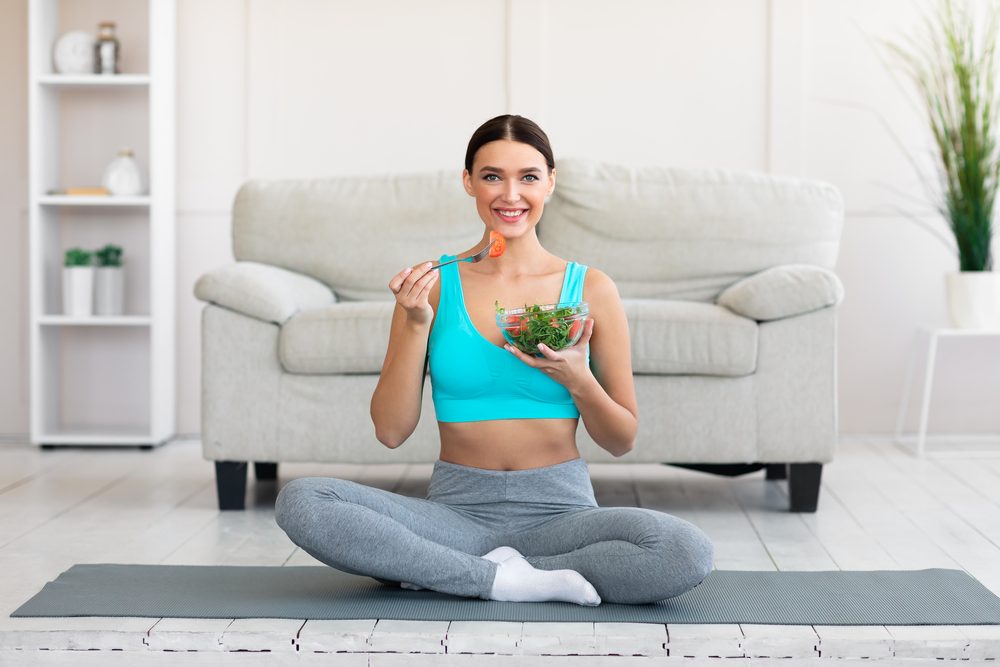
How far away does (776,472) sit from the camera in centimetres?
347

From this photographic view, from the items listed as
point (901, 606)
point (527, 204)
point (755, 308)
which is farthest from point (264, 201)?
point (901, 606)

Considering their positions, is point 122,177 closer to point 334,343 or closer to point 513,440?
point 334,343

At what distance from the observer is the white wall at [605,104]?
4.20m

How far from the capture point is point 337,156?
169 inches

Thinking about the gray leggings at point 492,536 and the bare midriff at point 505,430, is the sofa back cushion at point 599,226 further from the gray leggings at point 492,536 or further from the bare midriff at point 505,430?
the gray leggings at point 492,536

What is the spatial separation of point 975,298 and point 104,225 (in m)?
3.08

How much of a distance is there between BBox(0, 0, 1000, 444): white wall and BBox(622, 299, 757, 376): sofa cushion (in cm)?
148

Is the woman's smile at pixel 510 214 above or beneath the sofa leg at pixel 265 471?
above

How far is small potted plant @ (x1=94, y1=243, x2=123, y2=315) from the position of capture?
412 cm

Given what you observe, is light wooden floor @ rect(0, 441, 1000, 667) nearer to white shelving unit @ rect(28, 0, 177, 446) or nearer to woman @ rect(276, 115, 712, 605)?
woman @ rect(276, 115, 712, 605)

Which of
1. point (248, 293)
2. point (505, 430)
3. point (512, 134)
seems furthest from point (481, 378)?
point (248, 293)

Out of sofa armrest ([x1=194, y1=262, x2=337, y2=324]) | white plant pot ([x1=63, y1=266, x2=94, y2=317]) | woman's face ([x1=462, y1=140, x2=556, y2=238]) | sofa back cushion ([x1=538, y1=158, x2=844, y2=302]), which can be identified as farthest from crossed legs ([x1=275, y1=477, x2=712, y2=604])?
white plant pot ([x1=63, y1=266, x2=94, y2=317])

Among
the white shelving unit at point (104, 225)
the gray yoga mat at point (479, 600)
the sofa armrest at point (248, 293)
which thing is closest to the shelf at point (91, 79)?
the white shelving unit at point (104, 225)

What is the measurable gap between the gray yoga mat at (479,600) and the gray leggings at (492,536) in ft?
0.18
